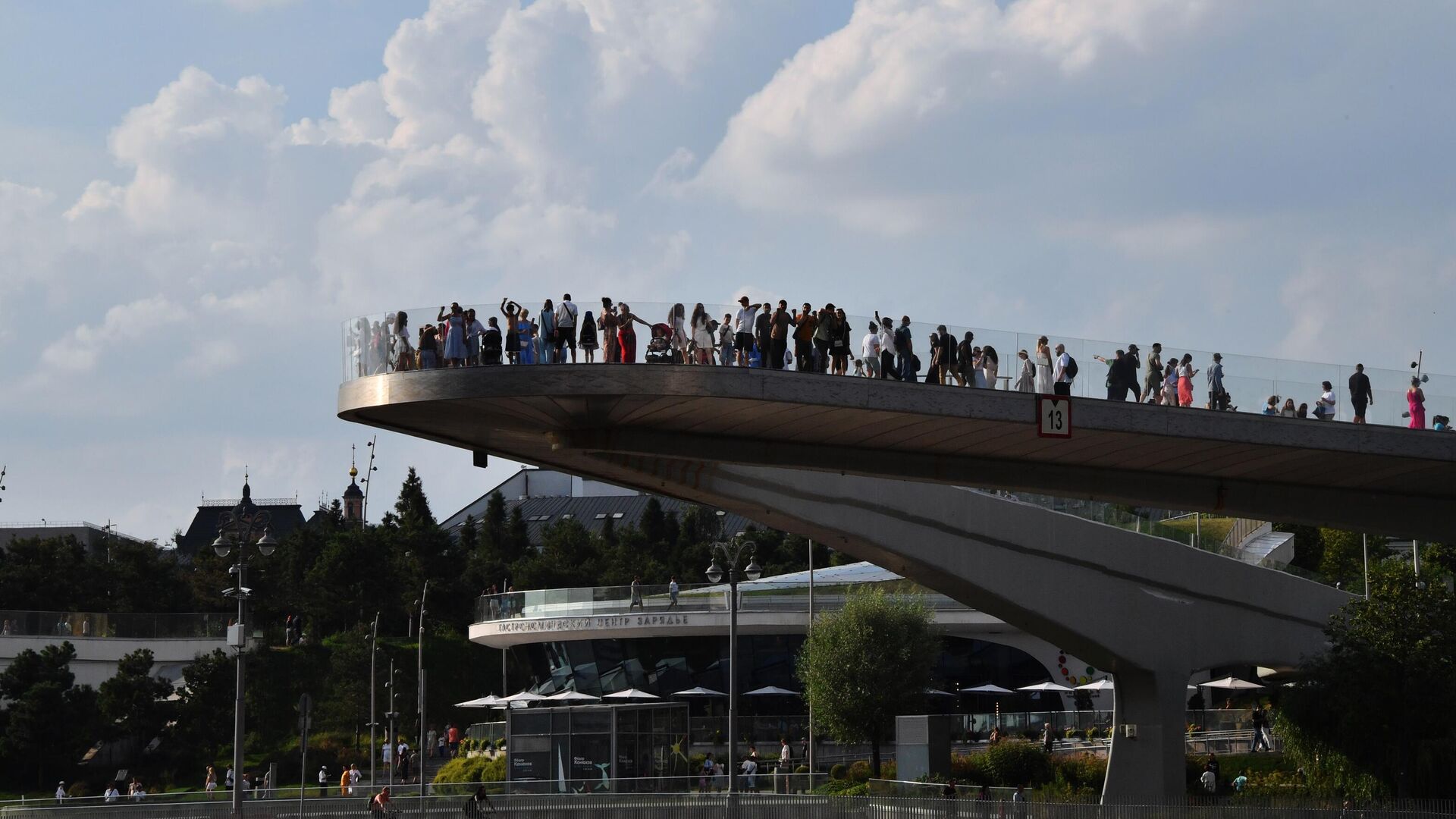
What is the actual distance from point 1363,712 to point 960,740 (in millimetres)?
15655

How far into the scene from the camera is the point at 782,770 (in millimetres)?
53031

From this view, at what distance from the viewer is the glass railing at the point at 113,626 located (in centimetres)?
7788

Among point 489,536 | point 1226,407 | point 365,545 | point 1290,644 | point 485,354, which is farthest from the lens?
point 489,536

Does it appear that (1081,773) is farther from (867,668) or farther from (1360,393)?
(1360,393)

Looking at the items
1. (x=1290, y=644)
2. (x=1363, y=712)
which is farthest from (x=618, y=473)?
(x=1290, y=644)

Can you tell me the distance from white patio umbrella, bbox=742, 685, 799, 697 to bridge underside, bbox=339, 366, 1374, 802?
23.6m

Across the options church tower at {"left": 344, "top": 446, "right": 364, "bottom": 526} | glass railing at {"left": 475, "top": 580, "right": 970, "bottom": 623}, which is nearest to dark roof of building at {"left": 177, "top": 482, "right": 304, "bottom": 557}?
church tower at {"left": 344, "top": 446, "right": 364, "bottom": 526}

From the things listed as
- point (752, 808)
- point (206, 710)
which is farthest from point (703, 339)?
point (206, 710)

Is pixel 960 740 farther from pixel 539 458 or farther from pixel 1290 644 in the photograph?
pixel 539 458

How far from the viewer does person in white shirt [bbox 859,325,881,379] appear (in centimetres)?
3094

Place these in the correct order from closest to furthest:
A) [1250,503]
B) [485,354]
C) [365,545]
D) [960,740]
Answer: [485,354]
[1250,503]
[960,740]
[365,545]

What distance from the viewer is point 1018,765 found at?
4400 cm

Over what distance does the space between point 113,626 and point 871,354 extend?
5911 centimetres

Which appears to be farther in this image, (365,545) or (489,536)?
(489,536)
